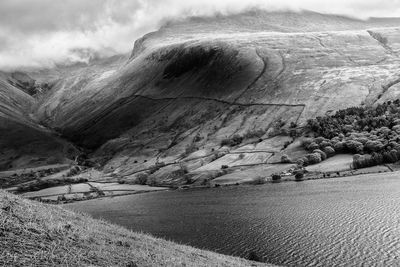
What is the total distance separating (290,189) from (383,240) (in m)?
75.4

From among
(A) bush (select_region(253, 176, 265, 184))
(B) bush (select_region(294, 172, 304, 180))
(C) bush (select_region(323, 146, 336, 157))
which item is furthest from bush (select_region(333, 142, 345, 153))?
(A) bush (select_region(253, 176, 265, 184))

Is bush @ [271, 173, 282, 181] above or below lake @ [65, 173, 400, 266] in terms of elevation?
below

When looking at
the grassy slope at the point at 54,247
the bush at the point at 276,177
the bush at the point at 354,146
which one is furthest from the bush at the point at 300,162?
the grassy slope at the point at 54,247

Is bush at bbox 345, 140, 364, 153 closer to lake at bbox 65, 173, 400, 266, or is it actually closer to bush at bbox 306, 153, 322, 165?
bush at bbox 306, 153, 322, 165

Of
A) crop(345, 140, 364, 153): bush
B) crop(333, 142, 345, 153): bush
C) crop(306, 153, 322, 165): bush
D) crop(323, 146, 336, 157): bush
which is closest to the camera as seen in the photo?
crop(345, 140, 364, 153): bush

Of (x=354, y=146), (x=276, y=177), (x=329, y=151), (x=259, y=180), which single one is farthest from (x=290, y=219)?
(x=329, y=151)

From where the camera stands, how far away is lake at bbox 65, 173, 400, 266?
252ft

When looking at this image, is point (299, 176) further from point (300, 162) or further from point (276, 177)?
point (300, 162)

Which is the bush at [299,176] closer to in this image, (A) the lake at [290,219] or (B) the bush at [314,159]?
(A) the lake at [290,219]

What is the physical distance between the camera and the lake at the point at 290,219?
76.9m

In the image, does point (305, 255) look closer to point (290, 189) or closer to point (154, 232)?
point (154, 232)

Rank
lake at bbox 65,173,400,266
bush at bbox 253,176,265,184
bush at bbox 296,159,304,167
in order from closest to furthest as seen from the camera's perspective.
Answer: lake at bbox 65,173,400,266 → bush at bbox 253,176,265,184 → bush at bbox 296,159,304,167

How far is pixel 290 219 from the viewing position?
4149 inches

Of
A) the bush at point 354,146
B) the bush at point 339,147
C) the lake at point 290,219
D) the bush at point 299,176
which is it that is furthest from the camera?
the bush at point 339,147
